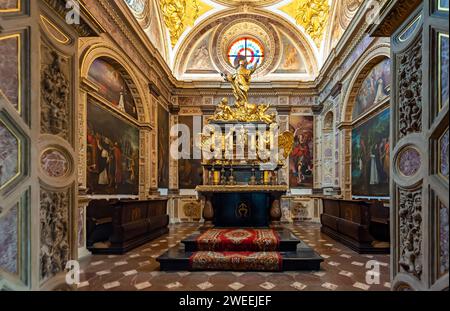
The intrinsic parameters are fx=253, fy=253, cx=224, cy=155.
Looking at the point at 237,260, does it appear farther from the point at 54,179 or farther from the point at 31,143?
the point at 31,143

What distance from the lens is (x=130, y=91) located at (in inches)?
334

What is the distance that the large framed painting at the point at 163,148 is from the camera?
410 inches

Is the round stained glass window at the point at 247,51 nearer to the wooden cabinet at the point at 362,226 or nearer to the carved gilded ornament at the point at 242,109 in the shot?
the carved gilded ornament at the point at 242,109

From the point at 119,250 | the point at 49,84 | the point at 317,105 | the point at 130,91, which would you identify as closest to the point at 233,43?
the point at 317,105

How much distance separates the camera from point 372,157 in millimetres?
7340

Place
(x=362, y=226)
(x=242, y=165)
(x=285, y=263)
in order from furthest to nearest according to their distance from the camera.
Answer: (x=242, y=165) → (x=362, y=226) → (x=285, y=263)

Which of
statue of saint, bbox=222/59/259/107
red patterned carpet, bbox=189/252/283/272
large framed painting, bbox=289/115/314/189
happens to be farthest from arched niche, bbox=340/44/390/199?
red patterned carpet, bbox=189/252/283/272

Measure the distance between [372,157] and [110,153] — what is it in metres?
7.50

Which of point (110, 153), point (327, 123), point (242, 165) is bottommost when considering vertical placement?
point (242, 165)

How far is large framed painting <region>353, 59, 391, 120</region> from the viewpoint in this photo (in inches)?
265

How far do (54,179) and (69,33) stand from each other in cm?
161

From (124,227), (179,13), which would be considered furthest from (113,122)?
(179,13)

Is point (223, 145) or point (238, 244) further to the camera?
point (223, 145)

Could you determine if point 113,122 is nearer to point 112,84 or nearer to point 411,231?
point 112,84
